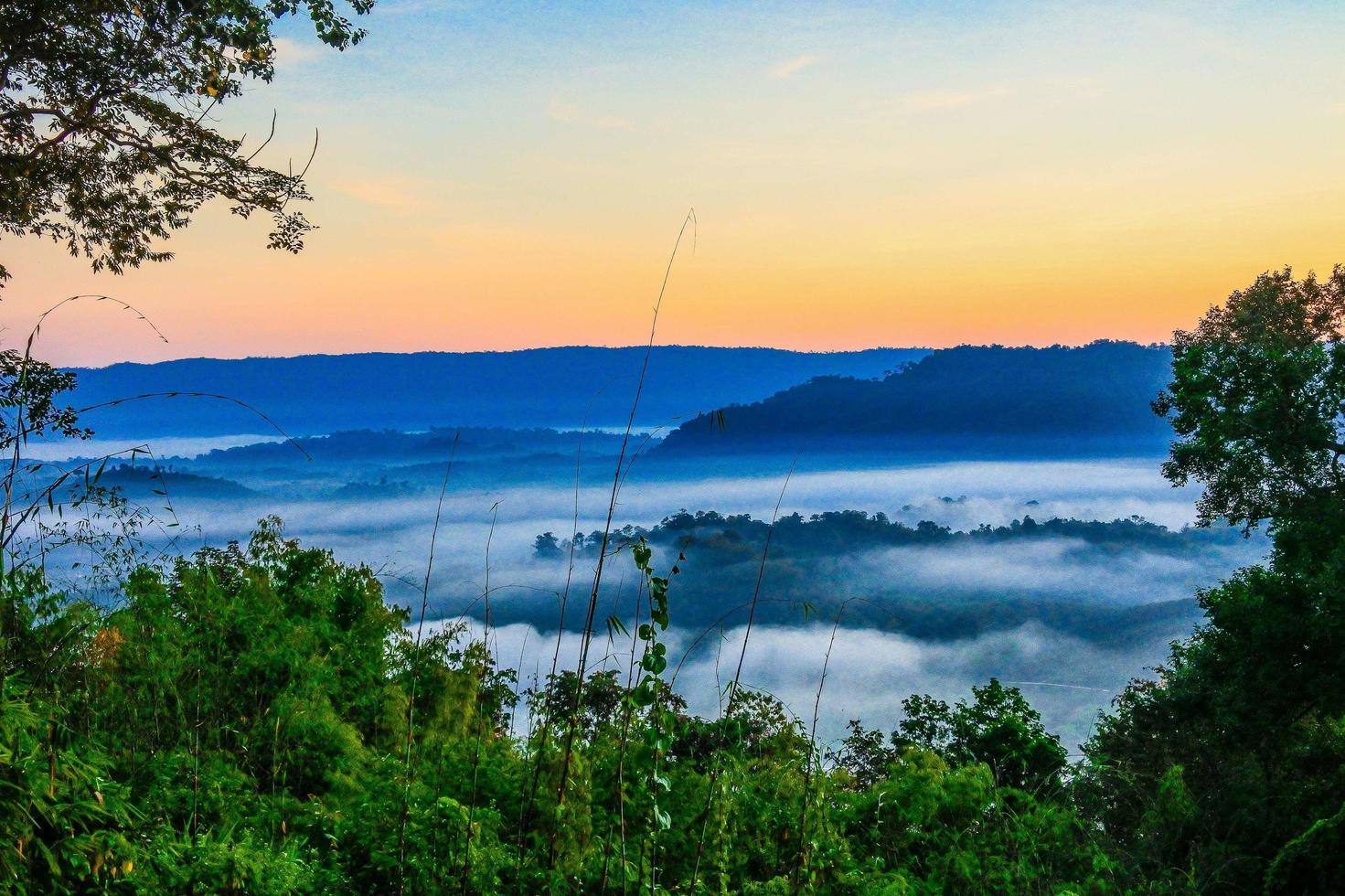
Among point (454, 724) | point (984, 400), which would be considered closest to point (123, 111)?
point (454, 724)

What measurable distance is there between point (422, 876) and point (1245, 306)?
20.4 meters

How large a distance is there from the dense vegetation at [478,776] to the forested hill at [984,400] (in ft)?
264

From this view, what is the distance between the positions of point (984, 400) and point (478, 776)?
105 metres

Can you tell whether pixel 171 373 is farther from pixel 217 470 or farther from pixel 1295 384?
pixel 1295 384

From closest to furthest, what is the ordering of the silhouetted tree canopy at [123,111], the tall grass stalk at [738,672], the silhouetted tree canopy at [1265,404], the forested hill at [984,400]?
the tall grass stalk at [738,672] → the silhouetted tree canopy at [123,111] → the silhouetted tree canopy at [1265,404] → the forested hill at [984,400]

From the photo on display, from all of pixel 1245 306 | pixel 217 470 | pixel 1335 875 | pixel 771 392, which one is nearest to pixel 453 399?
pixel 217 470

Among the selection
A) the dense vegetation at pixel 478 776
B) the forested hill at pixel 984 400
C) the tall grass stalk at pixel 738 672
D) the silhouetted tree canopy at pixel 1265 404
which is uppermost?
the forested hill at pixel 984 400

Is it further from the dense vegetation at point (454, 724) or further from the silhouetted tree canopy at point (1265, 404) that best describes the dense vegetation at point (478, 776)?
the silhouetted tree canopy at point (1265, 404)

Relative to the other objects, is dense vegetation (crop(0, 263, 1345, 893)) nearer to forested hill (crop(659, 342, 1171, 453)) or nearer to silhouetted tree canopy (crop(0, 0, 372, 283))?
silhouetted tree canopy (crop(0, 0, 372, 283))

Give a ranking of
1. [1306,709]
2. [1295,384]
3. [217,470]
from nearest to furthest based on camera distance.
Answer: [1306,709] < [1295,384] < [217,470]

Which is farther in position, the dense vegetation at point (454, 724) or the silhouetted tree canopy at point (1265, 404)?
the silhouetted tree canopy at point (1265, 404)

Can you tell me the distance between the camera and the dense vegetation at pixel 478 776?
2.28m

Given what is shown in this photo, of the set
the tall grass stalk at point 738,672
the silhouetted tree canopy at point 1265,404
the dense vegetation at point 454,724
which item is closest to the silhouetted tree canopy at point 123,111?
the dense vegetation at point 454,724

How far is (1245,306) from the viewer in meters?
18.4
